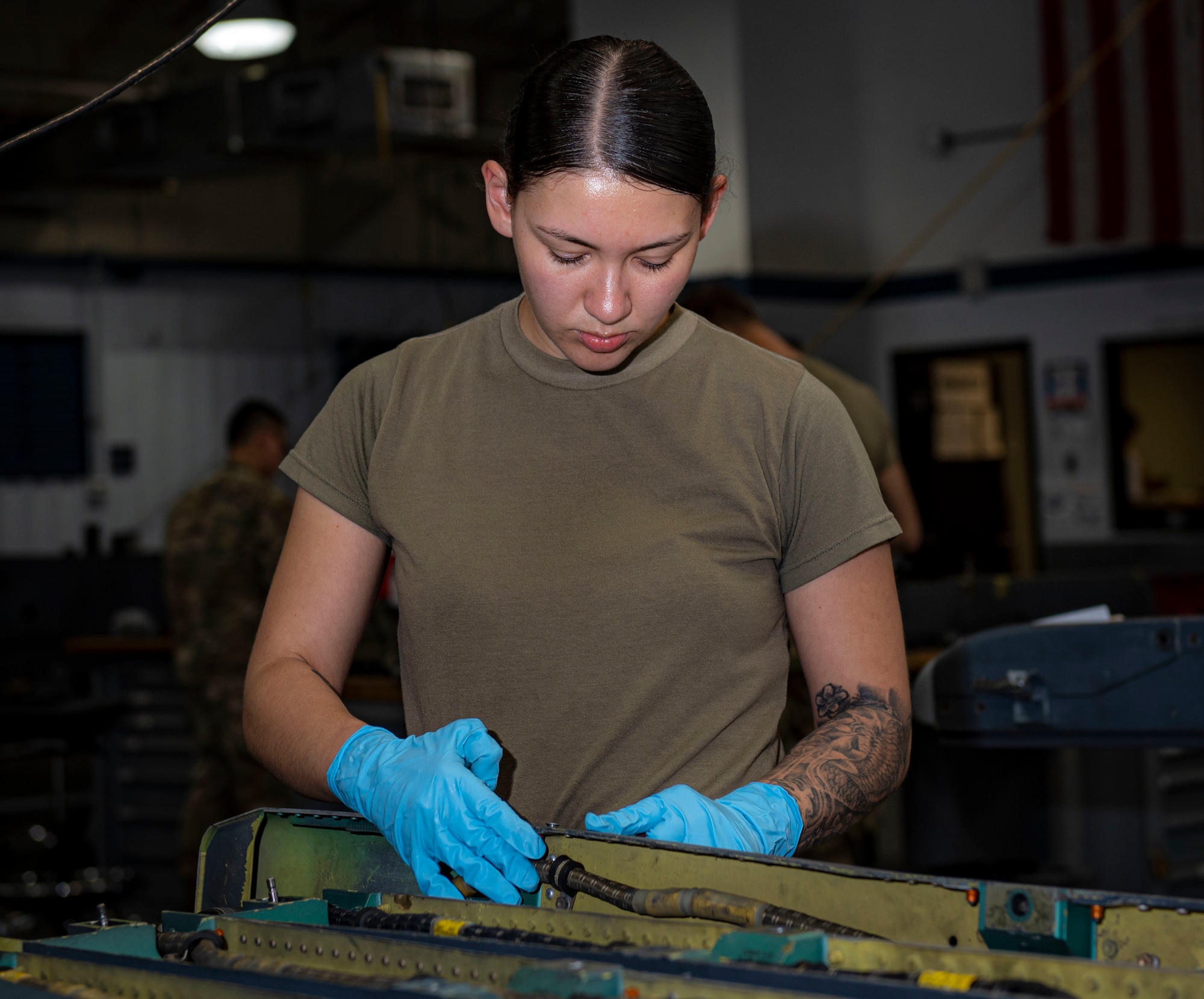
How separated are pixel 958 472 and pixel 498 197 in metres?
6.59

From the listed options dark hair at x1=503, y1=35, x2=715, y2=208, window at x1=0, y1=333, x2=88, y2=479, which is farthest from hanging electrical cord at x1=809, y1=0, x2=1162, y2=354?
dark hair at x1=503, y1=35, x2=715, y2=208

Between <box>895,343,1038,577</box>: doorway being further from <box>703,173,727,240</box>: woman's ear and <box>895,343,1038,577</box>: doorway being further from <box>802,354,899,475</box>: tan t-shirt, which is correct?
<box>703,173,727,240</box>: woman's ear

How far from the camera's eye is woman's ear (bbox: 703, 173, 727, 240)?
115 cm

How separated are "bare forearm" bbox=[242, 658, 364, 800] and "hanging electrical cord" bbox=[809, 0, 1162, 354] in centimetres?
454

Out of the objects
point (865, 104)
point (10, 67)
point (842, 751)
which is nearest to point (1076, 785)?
point (842, 751)

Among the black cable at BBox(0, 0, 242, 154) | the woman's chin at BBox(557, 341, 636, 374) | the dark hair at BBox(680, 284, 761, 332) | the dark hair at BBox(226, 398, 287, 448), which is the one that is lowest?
the woman's chin at BBox(557, 341, 636, 374)

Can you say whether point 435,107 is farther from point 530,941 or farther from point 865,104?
point 530,941

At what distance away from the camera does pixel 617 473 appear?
1140mm

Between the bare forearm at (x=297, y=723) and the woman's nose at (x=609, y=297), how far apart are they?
0.40 meters

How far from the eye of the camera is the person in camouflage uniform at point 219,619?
152 inches

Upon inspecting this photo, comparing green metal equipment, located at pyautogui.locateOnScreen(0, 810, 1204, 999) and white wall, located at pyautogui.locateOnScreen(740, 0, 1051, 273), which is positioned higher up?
white wall, located at pyautogui.locateOnScreen(740, 0, 1051, 273)

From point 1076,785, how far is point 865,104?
185 inches

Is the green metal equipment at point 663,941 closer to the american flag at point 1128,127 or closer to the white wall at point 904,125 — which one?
the white wall at point 904,125

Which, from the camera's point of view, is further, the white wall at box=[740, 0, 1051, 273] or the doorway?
the doorway
